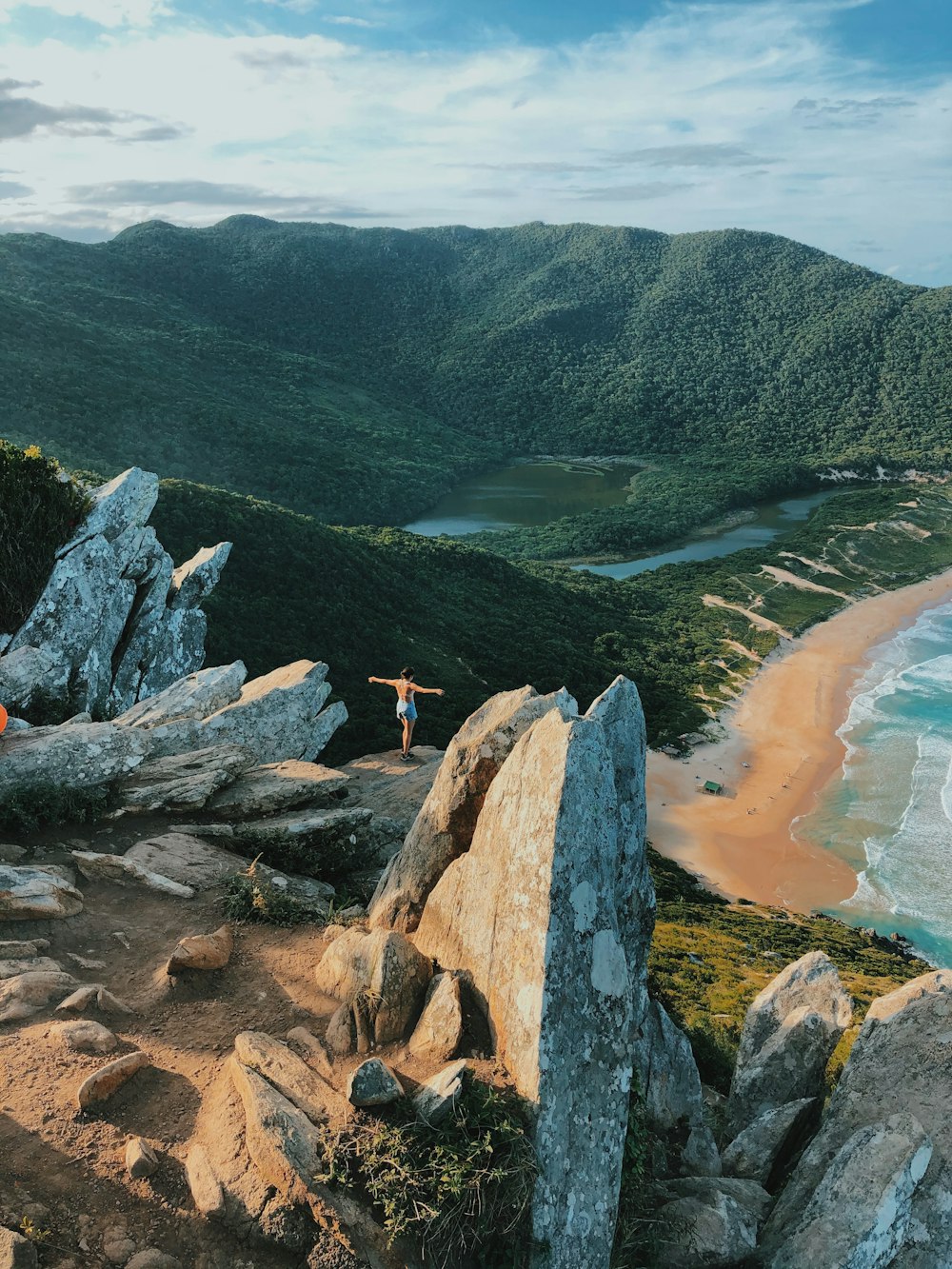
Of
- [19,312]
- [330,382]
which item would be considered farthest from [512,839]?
[330,382]

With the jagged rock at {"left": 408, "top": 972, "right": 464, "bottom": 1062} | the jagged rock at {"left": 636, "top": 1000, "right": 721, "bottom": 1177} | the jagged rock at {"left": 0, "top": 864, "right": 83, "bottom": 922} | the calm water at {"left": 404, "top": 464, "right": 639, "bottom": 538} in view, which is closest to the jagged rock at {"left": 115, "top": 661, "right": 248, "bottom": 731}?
the jagged rock at {"left": 0, "top": 864, "right": 83, "bottom": 922}

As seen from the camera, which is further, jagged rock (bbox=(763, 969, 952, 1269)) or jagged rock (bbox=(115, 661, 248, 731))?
jagged rock (bbox=(115, 661, 248, 731))

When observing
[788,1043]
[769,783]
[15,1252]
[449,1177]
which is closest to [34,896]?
[15,1252]

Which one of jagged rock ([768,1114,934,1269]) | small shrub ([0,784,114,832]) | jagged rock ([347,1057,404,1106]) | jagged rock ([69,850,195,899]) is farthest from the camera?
small shrub ([0,784,114,832])

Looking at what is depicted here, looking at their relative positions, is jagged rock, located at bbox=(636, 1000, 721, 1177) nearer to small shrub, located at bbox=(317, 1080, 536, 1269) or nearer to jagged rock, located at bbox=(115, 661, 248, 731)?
small shrub, located at bbox=(317, 1080, 536, 1269)

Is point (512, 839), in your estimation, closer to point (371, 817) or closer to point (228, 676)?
point (371, 817)

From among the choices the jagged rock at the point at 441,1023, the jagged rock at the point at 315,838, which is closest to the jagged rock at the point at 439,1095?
the jagged rock at the point at 441,1023
